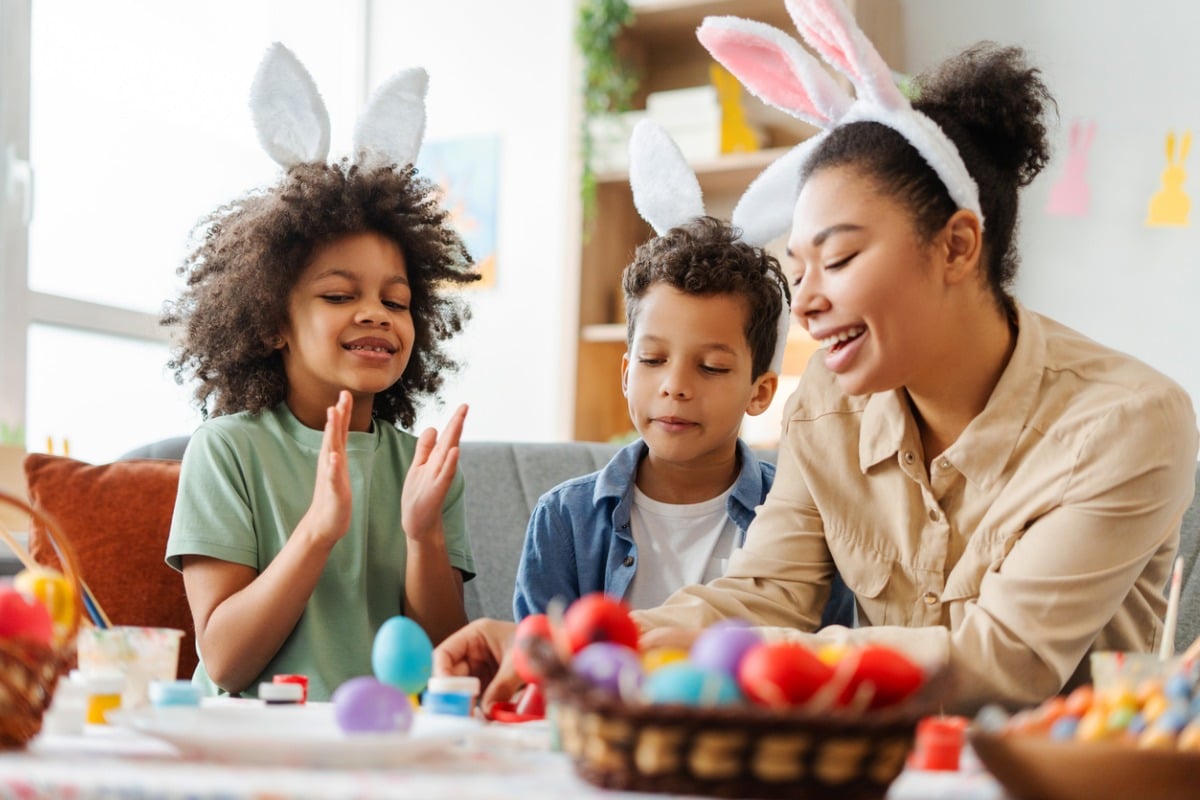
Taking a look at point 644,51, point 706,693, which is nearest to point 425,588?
point 706,693

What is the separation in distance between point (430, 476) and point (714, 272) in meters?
0.53

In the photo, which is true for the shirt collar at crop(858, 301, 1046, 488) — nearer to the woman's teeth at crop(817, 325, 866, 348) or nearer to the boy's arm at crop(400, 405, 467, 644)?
the woman's teeth at crop(817, 325, 866, 348)

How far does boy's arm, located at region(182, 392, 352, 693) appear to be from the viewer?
55.9 inches

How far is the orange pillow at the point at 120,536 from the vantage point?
202 cm

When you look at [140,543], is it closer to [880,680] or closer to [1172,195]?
[880,680]

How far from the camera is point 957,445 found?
1.41 meters

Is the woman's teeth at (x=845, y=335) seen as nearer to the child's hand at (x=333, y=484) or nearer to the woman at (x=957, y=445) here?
the woman at (x=957, y=445)

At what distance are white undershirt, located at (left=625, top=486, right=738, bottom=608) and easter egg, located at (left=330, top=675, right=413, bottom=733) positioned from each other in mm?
1020

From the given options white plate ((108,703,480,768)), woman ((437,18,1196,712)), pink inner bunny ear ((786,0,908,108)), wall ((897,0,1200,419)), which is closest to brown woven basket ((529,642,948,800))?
white plate ((108,703,480,768))

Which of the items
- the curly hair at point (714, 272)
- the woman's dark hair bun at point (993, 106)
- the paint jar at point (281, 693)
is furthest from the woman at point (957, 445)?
the curly hair at point (714, 272)

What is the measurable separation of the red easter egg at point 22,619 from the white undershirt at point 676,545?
1.09 m

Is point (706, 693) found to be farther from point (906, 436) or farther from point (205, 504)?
point (205, 504)

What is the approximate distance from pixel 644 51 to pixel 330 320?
2409 mm

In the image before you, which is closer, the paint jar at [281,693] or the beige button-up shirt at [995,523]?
the paint jar at [281,693]
